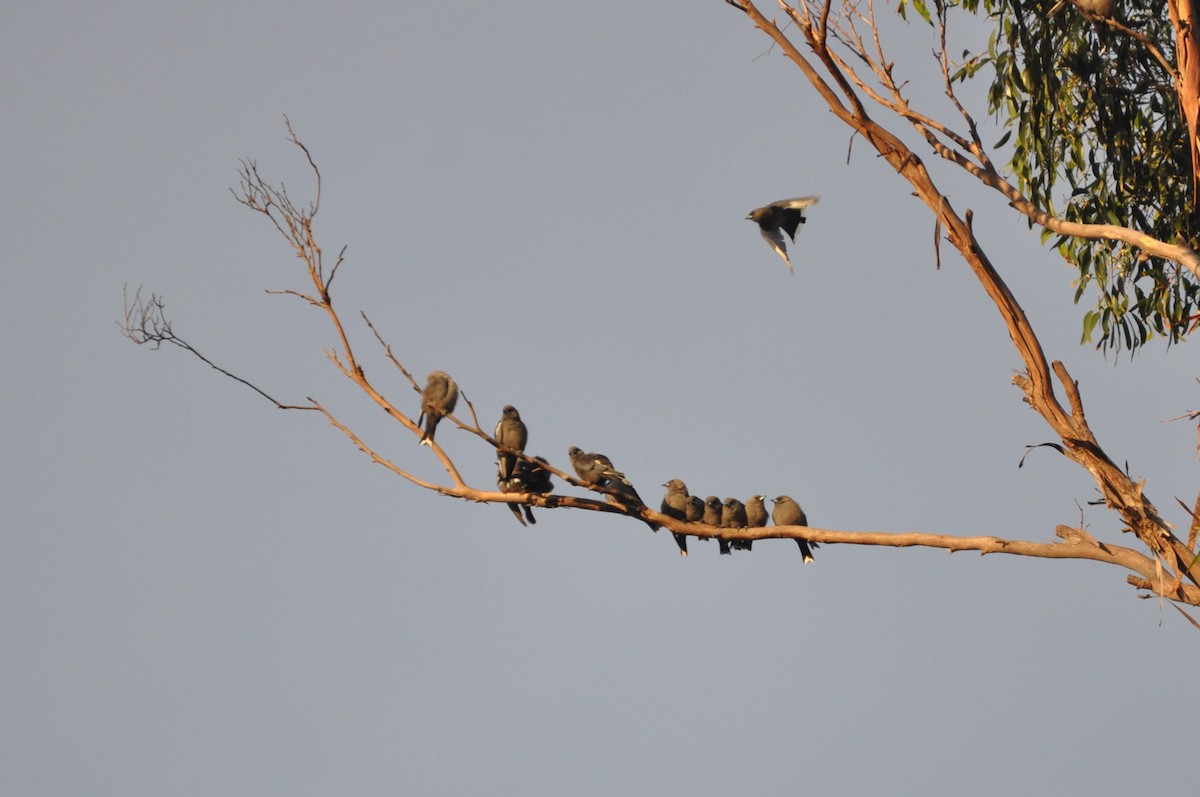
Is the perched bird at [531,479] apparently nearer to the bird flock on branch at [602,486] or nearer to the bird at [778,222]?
the bird flock on branch at [602,486]

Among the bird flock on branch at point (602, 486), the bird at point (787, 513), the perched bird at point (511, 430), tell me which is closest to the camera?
the bird flock on branch at point (602, 486)

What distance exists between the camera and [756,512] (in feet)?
32.5

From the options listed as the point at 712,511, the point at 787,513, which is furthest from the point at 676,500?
the point at 787,513

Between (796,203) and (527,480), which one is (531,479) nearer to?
(527,480)

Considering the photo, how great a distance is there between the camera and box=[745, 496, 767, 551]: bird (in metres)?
9.80

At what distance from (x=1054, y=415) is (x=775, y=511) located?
3551mm

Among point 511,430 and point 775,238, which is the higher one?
point 775,238

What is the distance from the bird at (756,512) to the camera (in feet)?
32.1

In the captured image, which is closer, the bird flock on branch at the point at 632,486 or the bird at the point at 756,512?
the bird flock on branch at the point at 632,486

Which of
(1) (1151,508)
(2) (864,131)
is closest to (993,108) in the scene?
(2) (864,131)

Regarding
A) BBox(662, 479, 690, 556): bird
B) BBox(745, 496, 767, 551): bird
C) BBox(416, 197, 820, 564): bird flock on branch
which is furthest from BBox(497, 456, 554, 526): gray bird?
BBox(745, 496, 767, 551): bird

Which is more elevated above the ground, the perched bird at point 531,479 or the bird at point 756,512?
the bird at point 756,512

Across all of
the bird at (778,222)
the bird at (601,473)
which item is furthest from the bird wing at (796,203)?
the bird at (601,473)

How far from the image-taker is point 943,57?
290 inches
